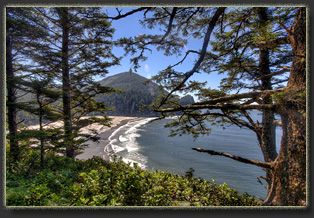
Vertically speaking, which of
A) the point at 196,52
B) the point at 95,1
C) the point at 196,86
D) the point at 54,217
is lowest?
the point at 54,217

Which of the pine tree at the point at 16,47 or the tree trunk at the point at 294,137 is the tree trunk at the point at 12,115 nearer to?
the pine tree at the point at 16,47

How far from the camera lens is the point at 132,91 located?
7.88m

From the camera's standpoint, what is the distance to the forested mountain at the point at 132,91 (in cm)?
349

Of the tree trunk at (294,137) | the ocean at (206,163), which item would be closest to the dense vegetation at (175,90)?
the tree trunk at (294,137)

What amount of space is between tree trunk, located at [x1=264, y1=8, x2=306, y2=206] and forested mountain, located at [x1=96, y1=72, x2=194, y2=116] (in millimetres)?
1811

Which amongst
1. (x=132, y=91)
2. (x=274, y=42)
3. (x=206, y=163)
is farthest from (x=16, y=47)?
(x=206, y=163)

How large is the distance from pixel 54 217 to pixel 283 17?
172 inches

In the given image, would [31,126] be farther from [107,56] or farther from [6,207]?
[107,56]

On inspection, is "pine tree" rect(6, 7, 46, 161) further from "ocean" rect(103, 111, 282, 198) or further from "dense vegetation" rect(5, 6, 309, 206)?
"ocean" rect(103, 111, 282, 198)

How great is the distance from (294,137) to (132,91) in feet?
23.8

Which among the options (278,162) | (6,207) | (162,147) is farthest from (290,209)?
(162,147)

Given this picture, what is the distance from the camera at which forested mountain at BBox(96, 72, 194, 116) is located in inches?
137

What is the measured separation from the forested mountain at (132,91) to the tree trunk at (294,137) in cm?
181

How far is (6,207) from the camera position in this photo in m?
1.65
